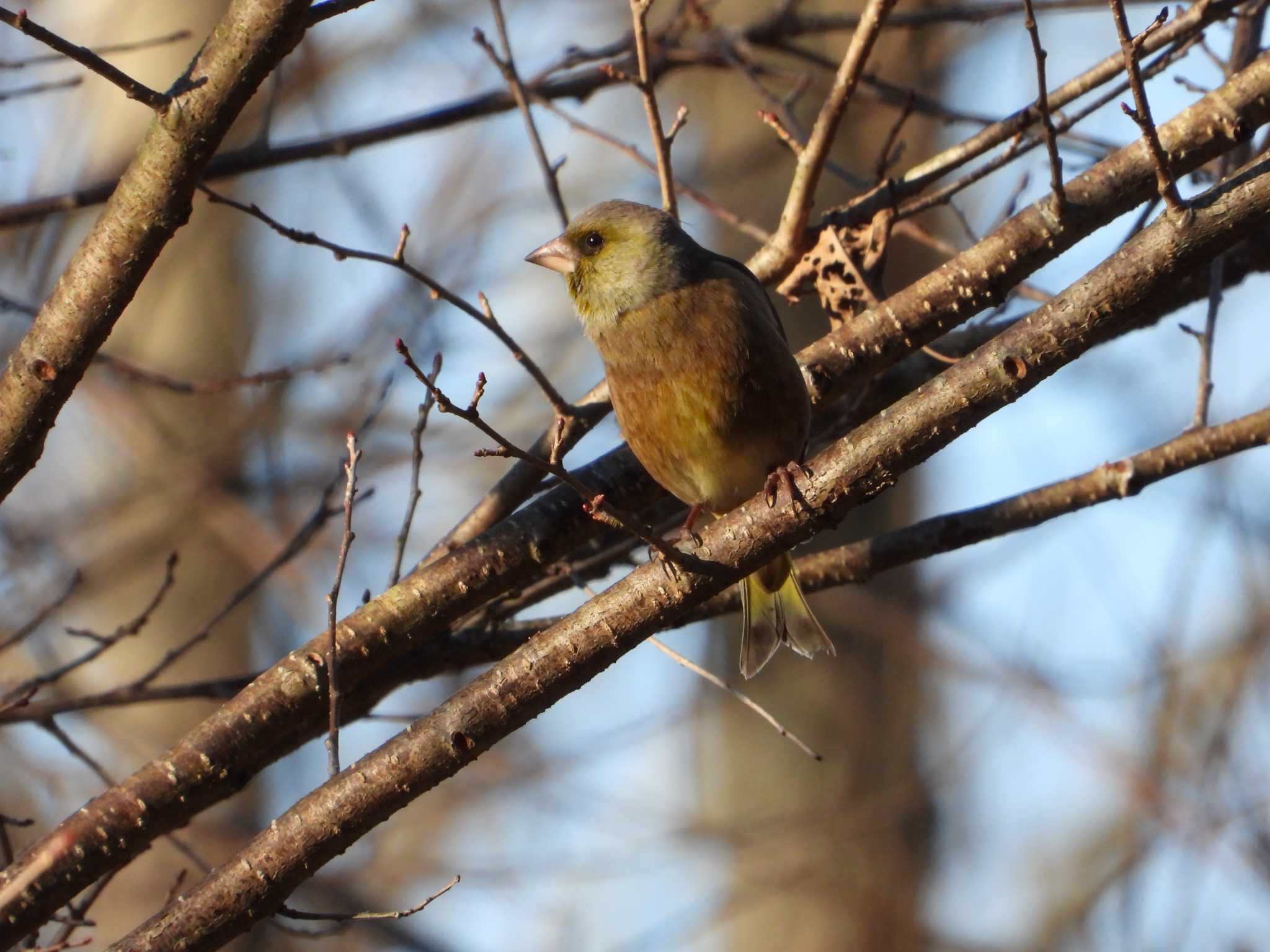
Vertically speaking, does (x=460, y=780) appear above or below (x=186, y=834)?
above

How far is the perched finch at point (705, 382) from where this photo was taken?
147 inches

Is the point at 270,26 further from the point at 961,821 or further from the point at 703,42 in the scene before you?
the point at 961,821

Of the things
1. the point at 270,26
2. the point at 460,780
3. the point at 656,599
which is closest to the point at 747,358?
the point at 656,599

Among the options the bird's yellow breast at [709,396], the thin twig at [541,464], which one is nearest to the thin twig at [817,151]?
the bird's yellow breast at [709,396]

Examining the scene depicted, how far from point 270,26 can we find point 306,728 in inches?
73.2

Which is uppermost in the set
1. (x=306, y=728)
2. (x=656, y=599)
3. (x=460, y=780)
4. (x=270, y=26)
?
(x=460, y=780)

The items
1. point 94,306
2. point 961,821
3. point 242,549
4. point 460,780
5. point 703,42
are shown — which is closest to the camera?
→ point 94,306

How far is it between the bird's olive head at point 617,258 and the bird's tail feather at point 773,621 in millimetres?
980

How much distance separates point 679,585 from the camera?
9.21 ft

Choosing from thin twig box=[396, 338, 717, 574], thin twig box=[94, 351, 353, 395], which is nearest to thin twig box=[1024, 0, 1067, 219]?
thin twig box=[396, 338, 717, 574]

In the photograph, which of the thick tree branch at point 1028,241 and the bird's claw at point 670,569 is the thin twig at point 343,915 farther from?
the thick tree branch at point 1028,241

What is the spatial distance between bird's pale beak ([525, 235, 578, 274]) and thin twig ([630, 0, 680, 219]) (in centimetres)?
47

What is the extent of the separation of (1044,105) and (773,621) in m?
1.96

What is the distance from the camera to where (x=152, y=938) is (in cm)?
271
